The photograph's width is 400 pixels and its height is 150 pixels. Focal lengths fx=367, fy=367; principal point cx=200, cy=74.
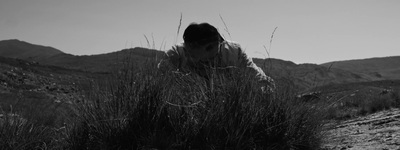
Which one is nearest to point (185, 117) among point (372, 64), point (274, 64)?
point (274, 64)

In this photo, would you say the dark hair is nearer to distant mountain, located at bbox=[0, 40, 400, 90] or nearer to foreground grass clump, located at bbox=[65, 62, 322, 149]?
distant mountain, located at bbox=[0, 40, 400, 90]

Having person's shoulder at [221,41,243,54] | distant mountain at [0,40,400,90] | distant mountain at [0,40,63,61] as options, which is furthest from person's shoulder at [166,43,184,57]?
→ distant mountain at [0,40,63,61]

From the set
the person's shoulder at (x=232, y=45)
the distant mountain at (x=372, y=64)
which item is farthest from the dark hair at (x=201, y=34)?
the distant mountain at (x=372, y=64)

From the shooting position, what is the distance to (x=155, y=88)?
225 centimetres

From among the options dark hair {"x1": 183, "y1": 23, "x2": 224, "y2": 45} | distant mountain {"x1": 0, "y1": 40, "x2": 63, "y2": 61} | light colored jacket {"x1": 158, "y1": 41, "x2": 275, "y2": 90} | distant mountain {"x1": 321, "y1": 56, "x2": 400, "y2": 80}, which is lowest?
→ light colored jacket {"x1": 158, "y1": 41, "x2": 275, "y2": 90}

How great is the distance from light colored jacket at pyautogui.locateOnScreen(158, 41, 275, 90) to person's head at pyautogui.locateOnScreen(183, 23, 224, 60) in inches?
2.0

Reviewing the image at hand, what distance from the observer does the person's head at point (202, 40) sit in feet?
9.86

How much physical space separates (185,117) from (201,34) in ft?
3.11

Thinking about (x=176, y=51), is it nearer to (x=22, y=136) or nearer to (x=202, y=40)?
(x=202, y=40)

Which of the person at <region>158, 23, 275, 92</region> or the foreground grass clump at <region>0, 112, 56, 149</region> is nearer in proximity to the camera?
the foreground grass clump at <region>0, 112, 56, 149</region>

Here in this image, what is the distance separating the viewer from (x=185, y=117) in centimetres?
229

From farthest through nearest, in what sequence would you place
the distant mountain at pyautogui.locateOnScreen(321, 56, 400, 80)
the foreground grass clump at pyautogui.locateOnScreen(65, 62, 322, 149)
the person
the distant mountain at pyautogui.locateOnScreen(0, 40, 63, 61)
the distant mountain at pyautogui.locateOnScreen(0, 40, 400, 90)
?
1. the distant mountain at pyautogui.locateOnScreen(0, 40, 63, 61)
2. the distant mountain at pyautogui.locateOnScreen(321, 56, 400, 80)
3. the person
4. the distant mountain at pyautogui.locateOnScreen(0, 40, 400, 90)
5. the foreground grass clump at pyautogui.locateOnScreen(65, 62, 322, 149)

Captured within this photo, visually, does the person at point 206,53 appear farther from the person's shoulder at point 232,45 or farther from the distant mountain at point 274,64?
the distant mountain at point 274,64

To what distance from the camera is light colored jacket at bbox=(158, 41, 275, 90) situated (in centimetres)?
293
